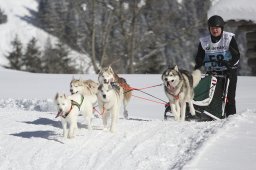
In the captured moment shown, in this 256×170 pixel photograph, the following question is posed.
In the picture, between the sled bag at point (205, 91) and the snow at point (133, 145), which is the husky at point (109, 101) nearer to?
the snow at point (133, 145)

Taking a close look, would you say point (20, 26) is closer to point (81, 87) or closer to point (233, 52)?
point (81, 87)

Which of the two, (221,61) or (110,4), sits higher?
(110,4)

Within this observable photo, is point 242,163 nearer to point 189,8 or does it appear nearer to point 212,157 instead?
point 212,157

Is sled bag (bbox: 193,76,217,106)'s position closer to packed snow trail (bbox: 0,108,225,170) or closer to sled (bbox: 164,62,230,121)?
sled (bbox: 164,62,230,121)

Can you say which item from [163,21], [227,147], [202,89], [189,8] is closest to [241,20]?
[202,89]

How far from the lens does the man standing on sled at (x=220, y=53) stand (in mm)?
8273

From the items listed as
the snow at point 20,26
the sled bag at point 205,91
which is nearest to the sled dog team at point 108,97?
the sled bag at point 205,91

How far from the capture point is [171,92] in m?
8.25

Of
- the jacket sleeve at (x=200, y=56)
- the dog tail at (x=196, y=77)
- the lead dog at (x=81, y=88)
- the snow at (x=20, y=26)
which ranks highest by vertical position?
the snow at (x=20, y=26)

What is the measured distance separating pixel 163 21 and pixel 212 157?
23.5 metres

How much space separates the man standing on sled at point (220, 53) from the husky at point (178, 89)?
0.42 m

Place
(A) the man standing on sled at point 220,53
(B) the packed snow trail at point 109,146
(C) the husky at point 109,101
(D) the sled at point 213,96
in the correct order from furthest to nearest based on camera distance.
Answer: (D) the sled at point 213,96
(A) the man standing on sled at point 220,53
(C) the husky at point 109,101
(B) the packed snow trail at point 109,146

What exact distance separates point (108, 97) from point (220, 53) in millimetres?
2198

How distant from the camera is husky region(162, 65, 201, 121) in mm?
8156
